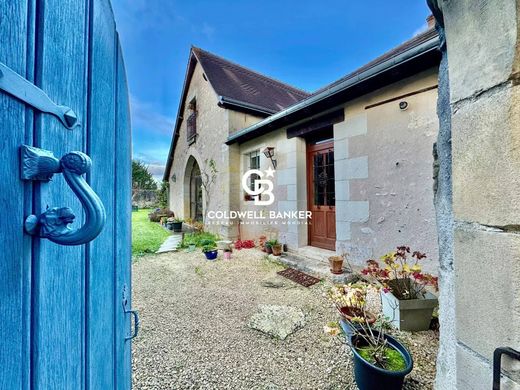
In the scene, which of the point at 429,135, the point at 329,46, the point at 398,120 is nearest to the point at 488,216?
the point at 429,135

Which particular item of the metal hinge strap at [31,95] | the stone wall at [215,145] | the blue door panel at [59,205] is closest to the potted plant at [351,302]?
the blue door panel at [59,205]

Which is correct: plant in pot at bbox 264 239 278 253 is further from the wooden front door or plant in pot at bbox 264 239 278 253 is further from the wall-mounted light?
the wall-mounted light

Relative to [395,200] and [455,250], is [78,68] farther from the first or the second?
[395,200]

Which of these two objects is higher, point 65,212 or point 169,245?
point 65,212

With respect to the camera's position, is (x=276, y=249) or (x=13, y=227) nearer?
(x=13, y=227)

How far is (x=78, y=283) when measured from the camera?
1.98 feet

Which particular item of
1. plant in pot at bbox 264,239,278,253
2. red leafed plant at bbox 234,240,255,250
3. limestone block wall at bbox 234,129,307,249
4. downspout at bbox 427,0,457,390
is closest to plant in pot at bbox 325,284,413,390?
downspout at bbox 427,0,457,390

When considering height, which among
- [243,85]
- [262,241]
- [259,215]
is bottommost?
[262,241]

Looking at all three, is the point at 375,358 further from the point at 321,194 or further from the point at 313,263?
the point at 321,194

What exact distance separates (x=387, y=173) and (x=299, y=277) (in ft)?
7.14

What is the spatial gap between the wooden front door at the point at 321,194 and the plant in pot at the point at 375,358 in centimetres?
265

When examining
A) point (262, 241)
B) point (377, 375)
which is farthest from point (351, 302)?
point (262, 241)

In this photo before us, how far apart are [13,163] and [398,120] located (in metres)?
3.86

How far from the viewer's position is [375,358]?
1.65 meters
